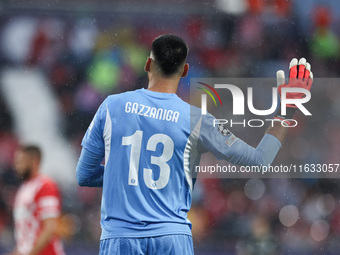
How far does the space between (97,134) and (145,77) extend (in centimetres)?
664

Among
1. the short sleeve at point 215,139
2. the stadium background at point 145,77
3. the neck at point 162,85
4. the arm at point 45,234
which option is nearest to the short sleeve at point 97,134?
the neck at point 162,85

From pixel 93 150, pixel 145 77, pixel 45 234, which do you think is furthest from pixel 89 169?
pixel 145 77

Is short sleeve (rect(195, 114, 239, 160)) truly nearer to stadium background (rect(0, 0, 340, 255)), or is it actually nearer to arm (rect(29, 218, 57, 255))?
arm (rect(29, 218, 57, 255))

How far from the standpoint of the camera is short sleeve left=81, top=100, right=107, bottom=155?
1.70 m

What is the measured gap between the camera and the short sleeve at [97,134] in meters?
1.70

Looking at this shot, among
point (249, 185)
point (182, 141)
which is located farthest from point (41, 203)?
point (249, 185)

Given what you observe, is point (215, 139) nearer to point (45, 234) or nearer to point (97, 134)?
point (97, 134)

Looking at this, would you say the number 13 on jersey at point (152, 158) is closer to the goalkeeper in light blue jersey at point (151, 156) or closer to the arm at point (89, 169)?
the goalkeeper in light blue jersey at point (151, 156)

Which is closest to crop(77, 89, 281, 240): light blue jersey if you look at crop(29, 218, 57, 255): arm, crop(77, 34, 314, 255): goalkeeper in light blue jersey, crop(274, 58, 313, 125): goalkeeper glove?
crop(77, 34, 314, 255): goalkeeper in light blue jersey

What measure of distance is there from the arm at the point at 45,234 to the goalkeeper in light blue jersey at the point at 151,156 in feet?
6.44

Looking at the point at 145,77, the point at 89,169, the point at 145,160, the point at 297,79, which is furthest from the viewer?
the point at 145,77

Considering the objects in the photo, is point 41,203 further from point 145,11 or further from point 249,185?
point 145,11

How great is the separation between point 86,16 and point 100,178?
7309mm

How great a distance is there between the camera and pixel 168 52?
1.72m
